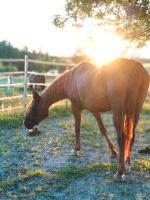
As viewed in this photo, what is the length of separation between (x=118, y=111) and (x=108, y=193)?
1.12 meters

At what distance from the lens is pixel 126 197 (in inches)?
195

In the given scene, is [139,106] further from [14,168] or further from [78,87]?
[14,168]

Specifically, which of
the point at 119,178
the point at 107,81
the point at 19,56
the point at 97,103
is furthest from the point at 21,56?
the point at 119,178

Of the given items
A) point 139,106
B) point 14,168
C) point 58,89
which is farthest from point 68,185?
point 58,89

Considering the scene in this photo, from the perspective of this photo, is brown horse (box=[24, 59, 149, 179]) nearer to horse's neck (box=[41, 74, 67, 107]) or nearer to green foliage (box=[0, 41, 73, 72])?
horse's neck (box=[41, 74, 67, 107])

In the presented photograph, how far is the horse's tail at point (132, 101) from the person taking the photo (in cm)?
555

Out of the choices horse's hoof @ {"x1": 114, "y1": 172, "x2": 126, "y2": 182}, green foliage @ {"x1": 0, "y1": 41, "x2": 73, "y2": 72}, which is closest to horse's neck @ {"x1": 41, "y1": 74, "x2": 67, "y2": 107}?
horse's hoof @ {"x1": 114, "y1": 172, "x2": 126, "y2": 182}

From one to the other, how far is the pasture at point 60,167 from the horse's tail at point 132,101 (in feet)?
1.79

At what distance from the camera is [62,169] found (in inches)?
235

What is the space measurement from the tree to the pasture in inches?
88.3

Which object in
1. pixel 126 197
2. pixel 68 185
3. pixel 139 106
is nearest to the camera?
pixel 126 197

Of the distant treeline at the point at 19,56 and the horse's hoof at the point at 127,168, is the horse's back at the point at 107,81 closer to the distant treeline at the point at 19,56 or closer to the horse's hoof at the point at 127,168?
the horse's hoof at the point at 127,168

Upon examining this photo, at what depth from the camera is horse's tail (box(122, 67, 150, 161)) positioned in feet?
18.2

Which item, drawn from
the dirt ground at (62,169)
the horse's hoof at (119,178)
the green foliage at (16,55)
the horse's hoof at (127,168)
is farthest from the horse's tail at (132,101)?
the green foliage at (16,55)
